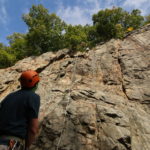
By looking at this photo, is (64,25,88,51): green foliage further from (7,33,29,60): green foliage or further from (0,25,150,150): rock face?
(7,33,29,60): green foliage

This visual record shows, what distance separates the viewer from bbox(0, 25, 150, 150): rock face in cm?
814

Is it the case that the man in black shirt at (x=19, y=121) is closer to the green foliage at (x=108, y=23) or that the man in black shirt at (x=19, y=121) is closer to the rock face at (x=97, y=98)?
the rock face at (x=97, y=98)

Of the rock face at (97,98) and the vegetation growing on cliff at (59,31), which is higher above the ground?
the vegetation growing on cliff at (59,31)

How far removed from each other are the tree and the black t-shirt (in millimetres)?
23693

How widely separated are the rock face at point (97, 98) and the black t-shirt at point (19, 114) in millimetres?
4954

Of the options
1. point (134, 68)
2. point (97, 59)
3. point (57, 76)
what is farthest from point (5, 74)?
point (134, 68)

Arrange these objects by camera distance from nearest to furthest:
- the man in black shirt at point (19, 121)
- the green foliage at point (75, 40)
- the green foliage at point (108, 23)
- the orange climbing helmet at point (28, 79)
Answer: the man in black shirt at point (19, 121), the orange climbing helmet at point (28, 79), the green foliage at point (75, 40), the green foliage at point (108, 23)

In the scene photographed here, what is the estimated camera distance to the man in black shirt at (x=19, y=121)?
10.8 ft

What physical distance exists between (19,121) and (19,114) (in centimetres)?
13

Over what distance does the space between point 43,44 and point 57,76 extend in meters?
13.4

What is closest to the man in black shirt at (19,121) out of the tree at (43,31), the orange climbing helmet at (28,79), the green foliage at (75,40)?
the orange climbing helmet at (28,79)

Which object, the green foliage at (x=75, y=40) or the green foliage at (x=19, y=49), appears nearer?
the green foliage at (x=75, y=40)

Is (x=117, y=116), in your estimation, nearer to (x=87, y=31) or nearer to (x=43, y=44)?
(x=43, y=44)

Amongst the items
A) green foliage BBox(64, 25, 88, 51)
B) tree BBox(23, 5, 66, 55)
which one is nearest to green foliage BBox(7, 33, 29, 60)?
tree BBox(23, 5, 66, 55)
